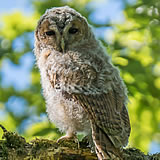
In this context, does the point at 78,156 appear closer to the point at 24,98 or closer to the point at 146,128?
the point at 146,128

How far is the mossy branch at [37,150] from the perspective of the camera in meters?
2.67

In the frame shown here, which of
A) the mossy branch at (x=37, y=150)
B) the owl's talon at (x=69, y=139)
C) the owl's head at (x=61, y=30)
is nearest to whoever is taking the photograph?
the mossy branch at (x=37, y=150)

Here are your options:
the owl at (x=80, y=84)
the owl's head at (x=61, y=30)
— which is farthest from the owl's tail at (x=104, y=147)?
the owl's head at (x=61, y=30)

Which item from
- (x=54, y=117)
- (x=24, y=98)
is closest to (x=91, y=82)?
(x=54, y=117)

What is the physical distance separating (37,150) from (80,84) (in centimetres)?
79

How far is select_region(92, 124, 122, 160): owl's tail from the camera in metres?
2.88

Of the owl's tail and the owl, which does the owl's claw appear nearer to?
the owl

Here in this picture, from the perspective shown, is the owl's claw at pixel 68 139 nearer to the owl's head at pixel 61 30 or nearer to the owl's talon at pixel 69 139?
the owl's talon at pixel 69 139

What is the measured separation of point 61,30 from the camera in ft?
12.2

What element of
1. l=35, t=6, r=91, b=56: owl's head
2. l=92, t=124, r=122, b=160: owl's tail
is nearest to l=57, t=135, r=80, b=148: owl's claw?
l=92, t=124, r=122, b=160: owl's tail

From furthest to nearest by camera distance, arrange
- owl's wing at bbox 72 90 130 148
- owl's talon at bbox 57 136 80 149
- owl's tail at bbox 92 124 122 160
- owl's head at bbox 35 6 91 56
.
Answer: owl's head at bbox 35 6 91 56 < owl's talon at bbox 57 136 80 149 < owl's wing at bbox 72 90 130 148 < owl's tail at bbox 92 124 122 160

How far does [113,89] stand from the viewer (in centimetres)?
339

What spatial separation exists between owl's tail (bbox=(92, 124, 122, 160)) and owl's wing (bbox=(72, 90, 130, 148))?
21mm

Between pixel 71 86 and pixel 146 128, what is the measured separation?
2.54 m
